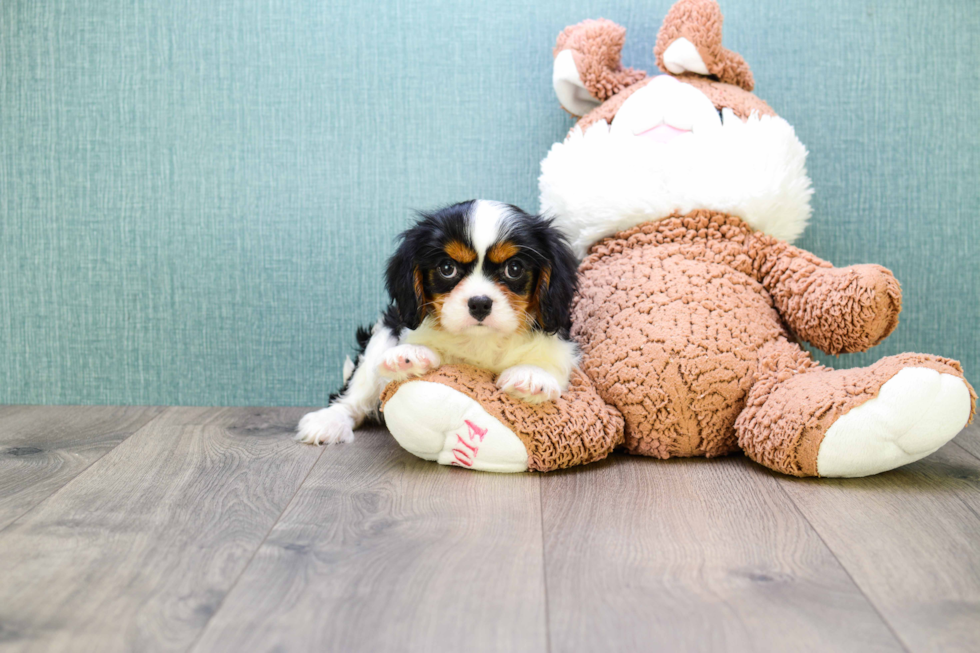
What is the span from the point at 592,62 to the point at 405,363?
93 centimetres

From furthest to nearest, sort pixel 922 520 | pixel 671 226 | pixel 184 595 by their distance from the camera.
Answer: pixel 671 226 → pixel 922 520 → pixel 184 595

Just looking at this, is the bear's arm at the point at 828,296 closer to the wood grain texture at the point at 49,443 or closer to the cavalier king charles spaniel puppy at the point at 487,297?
the cavalier king charles spaniel puppy at the point at 487,297

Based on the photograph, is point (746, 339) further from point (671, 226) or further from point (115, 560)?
point (115, 560)

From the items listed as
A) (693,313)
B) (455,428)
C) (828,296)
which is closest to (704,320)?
(693,313)

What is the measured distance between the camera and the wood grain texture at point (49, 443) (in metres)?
1.44

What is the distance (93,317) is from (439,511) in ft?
4.70

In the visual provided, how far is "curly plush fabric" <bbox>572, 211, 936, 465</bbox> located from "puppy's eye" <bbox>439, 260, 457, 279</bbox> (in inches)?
15.7

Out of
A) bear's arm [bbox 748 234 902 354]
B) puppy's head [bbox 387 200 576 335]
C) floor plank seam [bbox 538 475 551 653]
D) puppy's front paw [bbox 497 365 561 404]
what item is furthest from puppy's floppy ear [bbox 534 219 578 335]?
bear's arm [bbox 748 234 902 354]

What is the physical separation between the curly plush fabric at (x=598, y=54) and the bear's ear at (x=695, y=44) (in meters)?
0.10

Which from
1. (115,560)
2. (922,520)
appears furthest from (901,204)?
(115,560)

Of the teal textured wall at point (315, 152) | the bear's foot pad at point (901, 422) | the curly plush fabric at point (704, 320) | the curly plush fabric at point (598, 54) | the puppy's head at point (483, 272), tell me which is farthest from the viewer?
the teal textured wall at point (315, 152)

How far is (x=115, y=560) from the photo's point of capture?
110cm

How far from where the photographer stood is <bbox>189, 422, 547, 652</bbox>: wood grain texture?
0.90m

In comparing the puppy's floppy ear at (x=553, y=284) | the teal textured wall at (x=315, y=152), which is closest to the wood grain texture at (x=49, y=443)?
the teal textured wall at (x=315, y=152)
